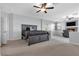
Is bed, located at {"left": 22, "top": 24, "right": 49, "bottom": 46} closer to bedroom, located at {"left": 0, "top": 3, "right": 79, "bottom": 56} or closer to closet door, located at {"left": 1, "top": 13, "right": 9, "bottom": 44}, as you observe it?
bedroom, located at {"left": 0, "top": 3, "right": 79, "bottom": 56}

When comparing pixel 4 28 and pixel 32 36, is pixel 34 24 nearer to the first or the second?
pixel 32 36

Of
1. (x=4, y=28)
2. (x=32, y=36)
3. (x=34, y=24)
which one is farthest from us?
(x=32, y=36)

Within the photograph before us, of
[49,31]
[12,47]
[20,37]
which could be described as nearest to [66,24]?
[49,31]

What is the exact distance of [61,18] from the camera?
10.00 ft

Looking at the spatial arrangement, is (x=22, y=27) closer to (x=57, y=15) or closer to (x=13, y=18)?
(x=13, y=18)

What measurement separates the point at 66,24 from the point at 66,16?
0.32 m

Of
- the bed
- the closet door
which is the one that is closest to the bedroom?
the closet door

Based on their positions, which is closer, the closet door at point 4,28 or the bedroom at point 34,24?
the bedroom at point 34,24

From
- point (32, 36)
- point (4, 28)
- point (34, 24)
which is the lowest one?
point (32, 36)

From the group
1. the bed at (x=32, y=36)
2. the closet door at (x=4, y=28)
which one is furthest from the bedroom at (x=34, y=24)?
the bed at (x=32, y=36)

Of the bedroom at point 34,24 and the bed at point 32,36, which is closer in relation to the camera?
the bedroom at point 34,24

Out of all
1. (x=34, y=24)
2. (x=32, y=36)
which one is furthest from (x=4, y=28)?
(x=34, y=24)

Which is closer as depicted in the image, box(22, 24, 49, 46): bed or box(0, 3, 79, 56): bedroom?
box(0, 3, 79, 56): bedroom

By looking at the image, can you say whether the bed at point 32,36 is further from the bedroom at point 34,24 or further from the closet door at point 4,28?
the closet door at point 4,28
